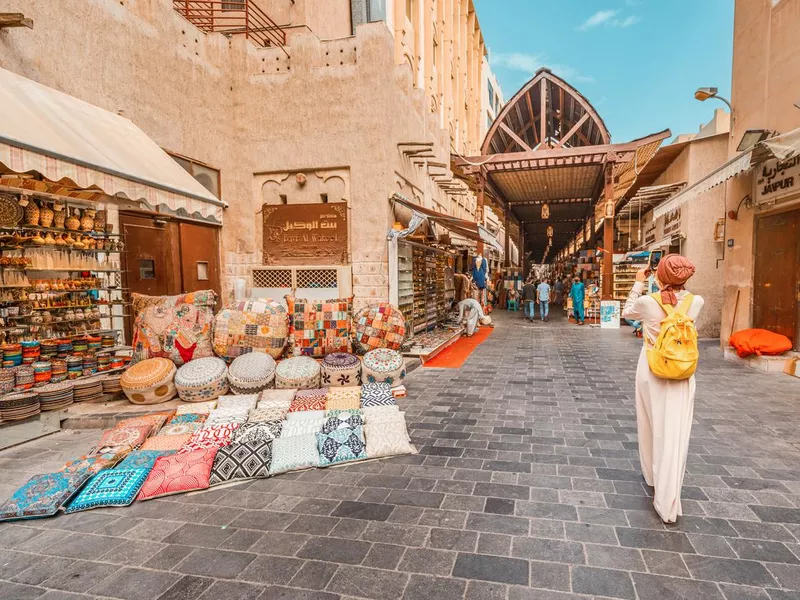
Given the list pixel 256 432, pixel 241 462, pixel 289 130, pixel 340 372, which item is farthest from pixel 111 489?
pixel 289 130

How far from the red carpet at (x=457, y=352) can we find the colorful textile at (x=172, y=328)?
13.5ft

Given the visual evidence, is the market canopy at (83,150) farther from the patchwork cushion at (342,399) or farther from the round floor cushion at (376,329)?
the patchwork cushion at (342,399)

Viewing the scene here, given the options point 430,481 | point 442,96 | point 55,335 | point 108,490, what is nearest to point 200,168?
point 55,335

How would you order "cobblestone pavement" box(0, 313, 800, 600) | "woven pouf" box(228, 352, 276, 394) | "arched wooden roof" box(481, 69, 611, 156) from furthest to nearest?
"arched wooden roof" box(481, 69, 611, 156) → "woven pouf" box(228, 352, 276, 394) → "cobblestone pavement" box(0, 313, 800, 600)

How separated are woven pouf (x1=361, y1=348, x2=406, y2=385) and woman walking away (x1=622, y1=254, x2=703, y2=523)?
352 centimetres

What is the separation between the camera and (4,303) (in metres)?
5.24

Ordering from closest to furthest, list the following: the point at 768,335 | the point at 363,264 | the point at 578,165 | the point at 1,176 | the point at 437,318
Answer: the point at 1,176, the point at 768,335, the point at 363,264, the point at 437,318, the point at 578,165

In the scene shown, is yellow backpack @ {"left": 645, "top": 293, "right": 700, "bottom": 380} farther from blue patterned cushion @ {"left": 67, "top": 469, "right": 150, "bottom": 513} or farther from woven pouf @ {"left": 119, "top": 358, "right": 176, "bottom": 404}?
woven pouf @ {"left": 119, "top": 358, "right": 176, "bottom": 404}

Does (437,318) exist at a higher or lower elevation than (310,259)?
lower

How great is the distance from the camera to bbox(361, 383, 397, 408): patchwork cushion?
522cm

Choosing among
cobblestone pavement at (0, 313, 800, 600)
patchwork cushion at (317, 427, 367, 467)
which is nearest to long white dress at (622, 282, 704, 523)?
cobblestone pavement at (0, 313, 800, 600)

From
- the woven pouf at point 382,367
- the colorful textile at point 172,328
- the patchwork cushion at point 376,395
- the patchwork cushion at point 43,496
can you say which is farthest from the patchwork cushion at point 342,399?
the patchwork cushion at point 43,496

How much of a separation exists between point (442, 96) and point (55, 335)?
57.9 feet

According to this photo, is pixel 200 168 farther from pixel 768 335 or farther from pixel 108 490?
pixel 768 335
